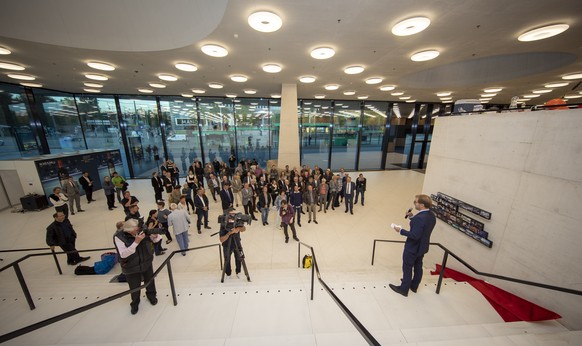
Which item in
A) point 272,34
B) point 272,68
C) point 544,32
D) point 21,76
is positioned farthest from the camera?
point 21,76

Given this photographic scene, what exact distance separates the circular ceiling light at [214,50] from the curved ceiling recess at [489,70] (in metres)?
7.53

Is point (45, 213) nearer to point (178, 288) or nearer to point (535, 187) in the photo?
point (178, 288)

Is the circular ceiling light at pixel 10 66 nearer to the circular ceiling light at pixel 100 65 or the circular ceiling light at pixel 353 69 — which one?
the circular ceiling light at pixel 100 65

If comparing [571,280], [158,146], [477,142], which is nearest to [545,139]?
[477,142]

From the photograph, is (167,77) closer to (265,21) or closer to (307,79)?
(307,79)

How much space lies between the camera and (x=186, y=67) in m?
6.53

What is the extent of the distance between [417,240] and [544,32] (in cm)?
559

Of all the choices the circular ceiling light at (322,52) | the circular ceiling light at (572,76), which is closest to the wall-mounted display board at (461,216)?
the circular ceiling light at (322,52)

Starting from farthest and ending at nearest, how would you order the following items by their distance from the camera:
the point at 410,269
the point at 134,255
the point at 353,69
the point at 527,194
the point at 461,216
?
the point at 353,69
the point at 461,216
the point at 527,194
the point at 410,269
the point at 134,255

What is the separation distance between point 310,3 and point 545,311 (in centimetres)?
642

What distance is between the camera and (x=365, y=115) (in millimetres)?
14836

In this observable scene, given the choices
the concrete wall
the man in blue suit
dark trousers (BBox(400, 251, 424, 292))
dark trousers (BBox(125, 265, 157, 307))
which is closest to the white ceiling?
the concrete wall

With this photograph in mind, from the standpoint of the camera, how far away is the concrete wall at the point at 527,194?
3.08 metres

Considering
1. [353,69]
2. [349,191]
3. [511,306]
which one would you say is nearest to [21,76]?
[353,69]
